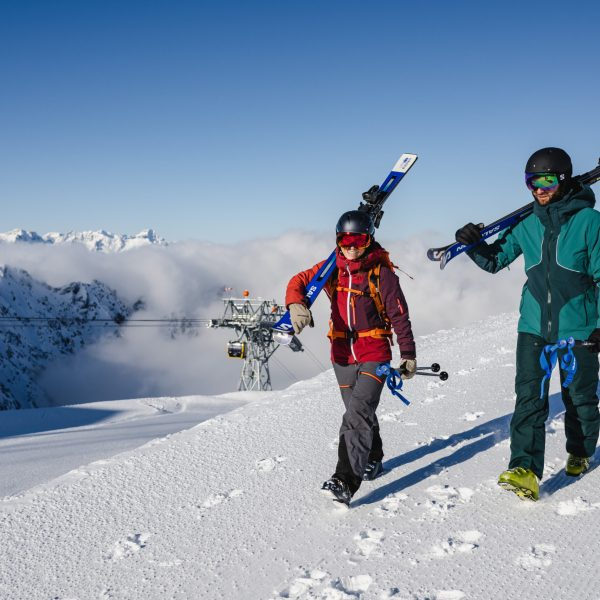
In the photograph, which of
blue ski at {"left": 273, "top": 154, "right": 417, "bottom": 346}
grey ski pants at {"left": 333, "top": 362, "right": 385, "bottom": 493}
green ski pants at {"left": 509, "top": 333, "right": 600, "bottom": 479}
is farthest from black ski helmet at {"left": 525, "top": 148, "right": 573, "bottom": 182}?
grey ski pants at {"left": 333, "top": 362, "right": 385, "bottom": 493}

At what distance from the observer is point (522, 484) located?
3.61 metres

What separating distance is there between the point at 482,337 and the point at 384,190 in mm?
6239

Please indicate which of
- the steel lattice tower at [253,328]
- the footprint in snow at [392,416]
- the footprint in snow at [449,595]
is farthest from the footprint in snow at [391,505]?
the steel lattice tower at [253,328]

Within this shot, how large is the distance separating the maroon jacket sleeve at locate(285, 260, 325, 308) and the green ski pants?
1590 mm

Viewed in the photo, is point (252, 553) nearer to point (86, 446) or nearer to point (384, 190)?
point (384, 190)

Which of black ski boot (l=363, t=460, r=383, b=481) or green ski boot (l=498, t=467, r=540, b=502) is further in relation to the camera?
black ski boot (l=363, t=460, r=383, b=481)

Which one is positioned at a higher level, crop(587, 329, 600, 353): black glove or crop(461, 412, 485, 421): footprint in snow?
crop(587, 329, 600, 353): black glove

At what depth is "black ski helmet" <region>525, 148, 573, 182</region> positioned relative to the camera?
3650 millimetres

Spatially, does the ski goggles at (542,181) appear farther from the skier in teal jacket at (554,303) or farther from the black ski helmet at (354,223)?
the black ski helmet at (354,223)

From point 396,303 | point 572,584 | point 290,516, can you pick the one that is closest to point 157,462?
point 290,516

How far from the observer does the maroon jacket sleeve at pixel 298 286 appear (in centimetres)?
418

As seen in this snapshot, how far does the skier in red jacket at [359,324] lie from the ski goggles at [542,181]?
1.08m

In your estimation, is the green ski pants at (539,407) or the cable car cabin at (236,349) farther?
the cable car cabin at (236,349)

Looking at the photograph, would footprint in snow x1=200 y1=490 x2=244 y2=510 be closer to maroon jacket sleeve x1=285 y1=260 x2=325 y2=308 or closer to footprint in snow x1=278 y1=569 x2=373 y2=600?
footprint in snow x1=278 y1=569 x2=373 y2=600
